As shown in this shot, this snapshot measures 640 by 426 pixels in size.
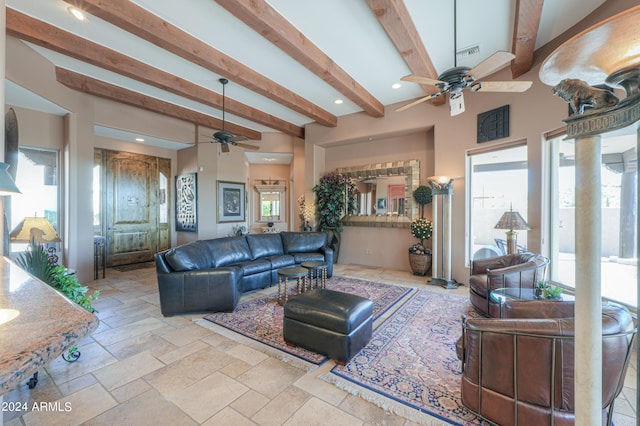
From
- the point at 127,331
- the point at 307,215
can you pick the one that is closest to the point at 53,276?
the point at 127,331

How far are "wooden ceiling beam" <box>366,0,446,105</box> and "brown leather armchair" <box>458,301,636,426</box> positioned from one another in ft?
9.48

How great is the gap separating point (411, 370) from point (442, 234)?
305 centimetres

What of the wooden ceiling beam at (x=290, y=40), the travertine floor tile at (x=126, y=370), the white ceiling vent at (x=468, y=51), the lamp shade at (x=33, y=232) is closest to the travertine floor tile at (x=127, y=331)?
the travertine floor tile at (x=126, y=370)

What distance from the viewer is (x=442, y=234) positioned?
477 cm

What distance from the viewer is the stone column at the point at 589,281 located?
1.01m

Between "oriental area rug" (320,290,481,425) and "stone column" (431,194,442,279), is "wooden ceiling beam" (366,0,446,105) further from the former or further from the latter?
"oriental area rug" (320,290,481,425)

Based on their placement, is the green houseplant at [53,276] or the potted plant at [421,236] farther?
the potted plant at [421,236]

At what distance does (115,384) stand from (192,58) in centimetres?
357

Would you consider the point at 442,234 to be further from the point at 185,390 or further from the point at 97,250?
the point at 97,250

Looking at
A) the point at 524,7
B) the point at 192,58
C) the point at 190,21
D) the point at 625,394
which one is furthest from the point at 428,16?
the point at 625,394

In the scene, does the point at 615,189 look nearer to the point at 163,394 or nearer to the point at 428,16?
the point at 428,16

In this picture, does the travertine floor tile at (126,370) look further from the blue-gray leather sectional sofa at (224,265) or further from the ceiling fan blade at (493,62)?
the ceiling fan blade at (493,62)

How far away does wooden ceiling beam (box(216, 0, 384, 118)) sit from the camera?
2625 millimetres

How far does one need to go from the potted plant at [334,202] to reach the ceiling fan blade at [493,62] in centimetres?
405
